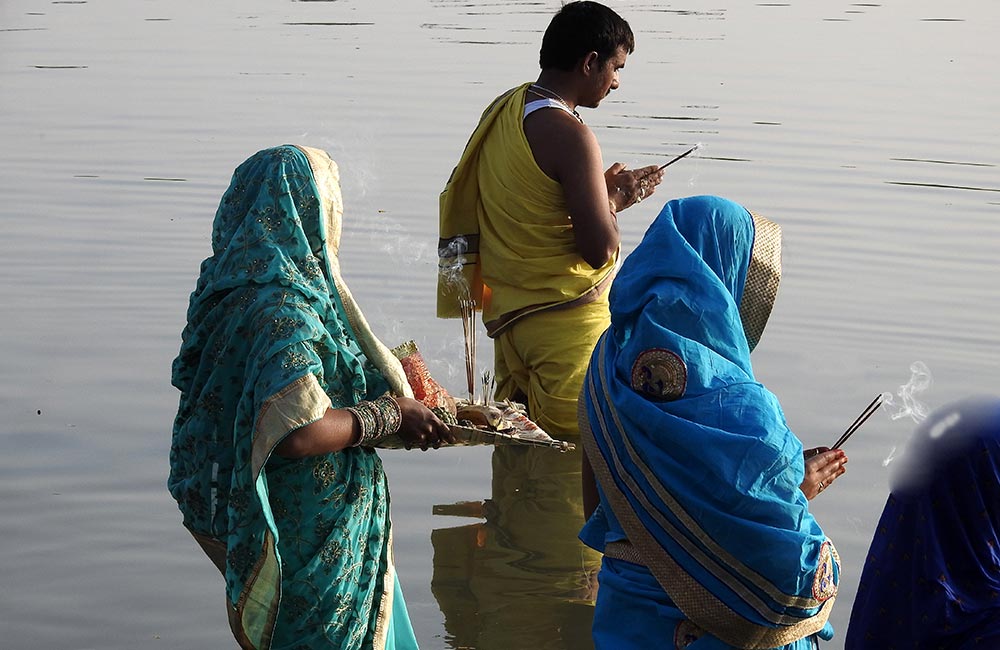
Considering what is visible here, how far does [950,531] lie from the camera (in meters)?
2.92

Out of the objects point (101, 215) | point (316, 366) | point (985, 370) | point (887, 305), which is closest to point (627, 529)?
point (316, 366)

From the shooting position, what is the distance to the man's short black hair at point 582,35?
17.4 ft

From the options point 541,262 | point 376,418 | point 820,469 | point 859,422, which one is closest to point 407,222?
point 541,262

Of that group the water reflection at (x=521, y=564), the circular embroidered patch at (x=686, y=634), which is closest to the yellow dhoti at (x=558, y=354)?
the water reflection at (x=521, y=564)

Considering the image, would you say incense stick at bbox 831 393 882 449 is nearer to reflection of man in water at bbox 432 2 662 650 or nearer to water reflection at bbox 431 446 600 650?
water reflection at bbox 431 446 600 650

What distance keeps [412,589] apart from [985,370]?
4.18 meters

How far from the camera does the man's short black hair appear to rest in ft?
17.4

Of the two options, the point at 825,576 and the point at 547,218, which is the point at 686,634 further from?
the point at 547,218

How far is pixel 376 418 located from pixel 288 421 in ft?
0.90

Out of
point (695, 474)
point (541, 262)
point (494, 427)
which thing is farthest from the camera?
point (541, 262)

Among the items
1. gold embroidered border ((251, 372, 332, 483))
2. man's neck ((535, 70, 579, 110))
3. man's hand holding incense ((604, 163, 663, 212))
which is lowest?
gold embroidered border ((251, 372, 332, 483))

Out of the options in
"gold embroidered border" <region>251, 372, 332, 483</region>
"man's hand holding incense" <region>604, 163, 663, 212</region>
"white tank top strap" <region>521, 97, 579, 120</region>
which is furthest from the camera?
"man's hand holding incense" <region>604, 163, 663, 212</region>

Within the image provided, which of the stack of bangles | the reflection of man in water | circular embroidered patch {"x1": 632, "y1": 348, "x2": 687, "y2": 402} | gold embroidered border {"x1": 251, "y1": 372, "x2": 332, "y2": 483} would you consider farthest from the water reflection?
circular embroidered patch {"x1": 632, "y1": 348, "x2": 687, "y2": 402}

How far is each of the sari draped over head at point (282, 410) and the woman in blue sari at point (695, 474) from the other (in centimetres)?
74
